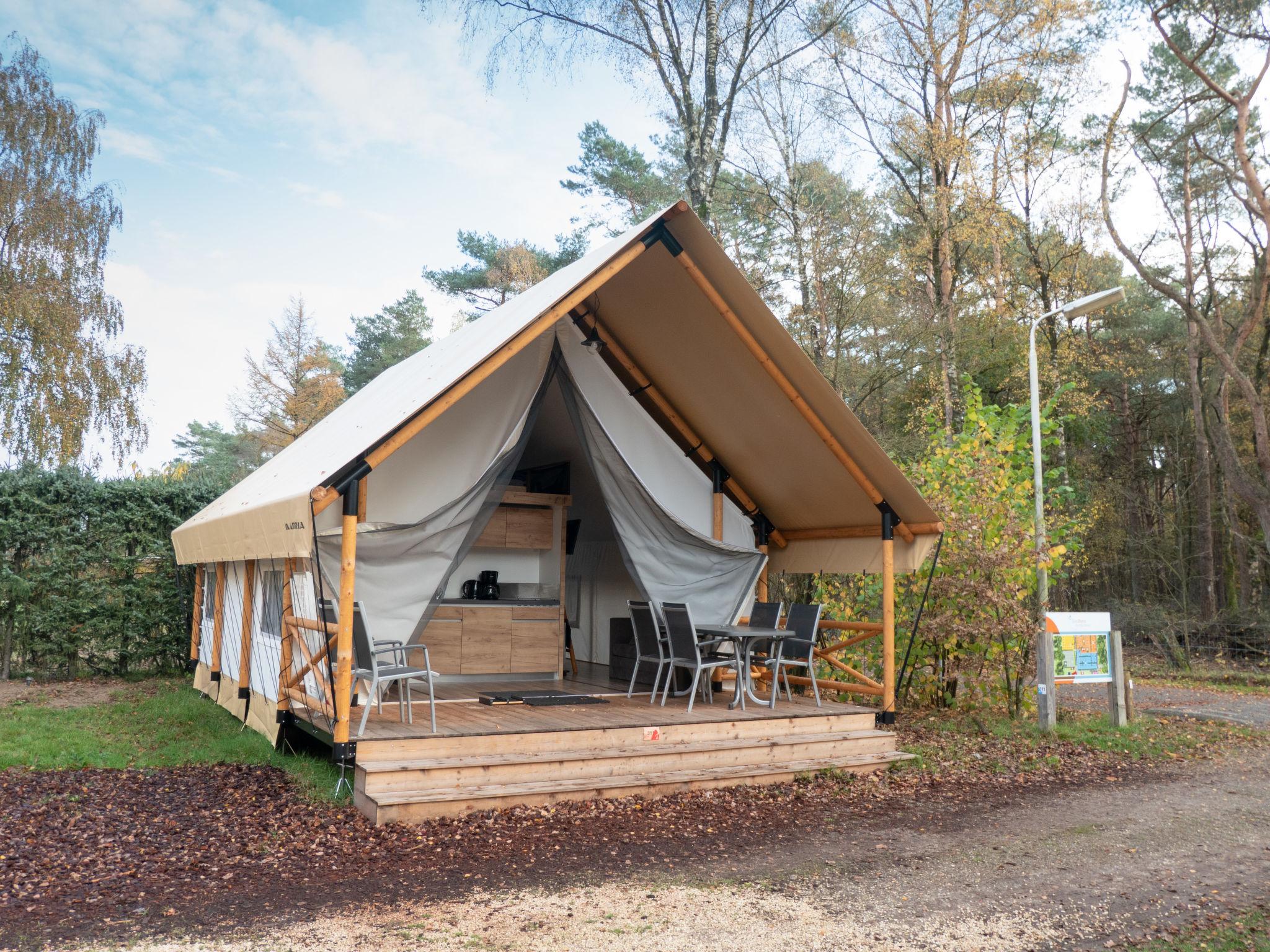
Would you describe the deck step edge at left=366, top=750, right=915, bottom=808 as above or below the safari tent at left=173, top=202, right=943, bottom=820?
below

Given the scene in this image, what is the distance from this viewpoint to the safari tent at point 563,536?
566 centimetres

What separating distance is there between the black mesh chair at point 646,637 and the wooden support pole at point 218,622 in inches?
177

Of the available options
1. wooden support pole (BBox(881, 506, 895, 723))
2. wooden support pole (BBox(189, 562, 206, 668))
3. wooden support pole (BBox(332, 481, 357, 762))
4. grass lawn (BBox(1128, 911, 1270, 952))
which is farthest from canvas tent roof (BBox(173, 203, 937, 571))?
grass lawn (BBox(1128, 911, 1270, 952))

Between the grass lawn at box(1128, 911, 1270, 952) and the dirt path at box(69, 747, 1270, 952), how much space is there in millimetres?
130

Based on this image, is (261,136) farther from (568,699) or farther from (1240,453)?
(1240,453)

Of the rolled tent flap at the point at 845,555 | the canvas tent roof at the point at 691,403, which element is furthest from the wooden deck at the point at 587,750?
the canvas tent roof at the point at 691,403

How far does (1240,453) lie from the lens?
775 inches

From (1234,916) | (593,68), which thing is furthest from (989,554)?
(593,68)

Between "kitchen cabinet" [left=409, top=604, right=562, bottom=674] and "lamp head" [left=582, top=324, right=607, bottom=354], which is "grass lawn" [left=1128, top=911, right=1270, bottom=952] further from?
"kitchen cabinet" [left=409, top=604, right=562, bottom=674]

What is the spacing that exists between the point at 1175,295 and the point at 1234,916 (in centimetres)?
1273

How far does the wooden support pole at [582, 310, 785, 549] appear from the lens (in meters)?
8.14

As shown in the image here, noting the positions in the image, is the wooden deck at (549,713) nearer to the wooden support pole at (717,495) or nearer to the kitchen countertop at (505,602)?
the kitchen countertop at (505,602)

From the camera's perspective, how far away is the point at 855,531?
805 centimetres

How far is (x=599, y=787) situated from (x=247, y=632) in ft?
13.4
